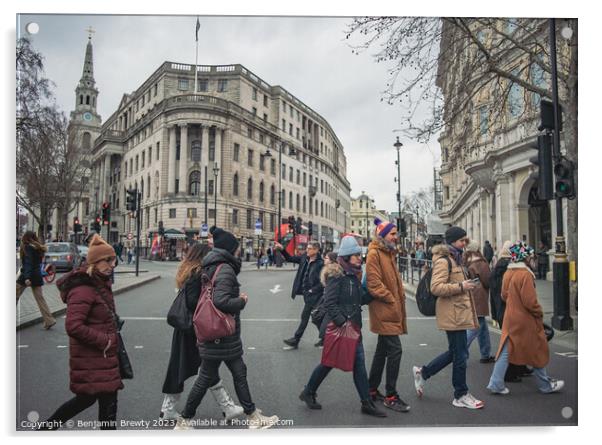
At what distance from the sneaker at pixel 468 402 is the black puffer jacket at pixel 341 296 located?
1.16 m

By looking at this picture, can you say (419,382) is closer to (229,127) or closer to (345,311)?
(345,311)

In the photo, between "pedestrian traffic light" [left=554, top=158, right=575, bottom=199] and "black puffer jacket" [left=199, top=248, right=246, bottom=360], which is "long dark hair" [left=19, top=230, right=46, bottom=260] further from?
"pedestrian traffic light" [left=554, top=158, right=575, bottom=199]

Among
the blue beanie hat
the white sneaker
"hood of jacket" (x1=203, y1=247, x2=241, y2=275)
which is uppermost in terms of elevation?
the blue beanie hat

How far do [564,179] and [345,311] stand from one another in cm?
340

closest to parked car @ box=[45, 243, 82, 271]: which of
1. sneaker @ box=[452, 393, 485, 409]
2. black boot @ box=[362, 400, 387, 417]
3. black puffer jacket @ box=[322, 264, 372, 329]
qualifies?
black puffer jacket @ box=[322, 264, 372, 329]

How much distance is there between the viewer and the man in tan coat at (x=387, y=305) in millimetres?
4141

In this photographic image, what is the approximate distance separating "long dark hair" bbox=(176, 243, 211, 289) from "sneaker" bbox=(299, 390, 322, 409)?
4.84 ft

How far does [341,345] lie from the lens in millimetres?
3986

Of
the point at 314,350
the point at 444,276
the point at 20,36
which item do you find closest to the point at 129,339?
the point at 314,350

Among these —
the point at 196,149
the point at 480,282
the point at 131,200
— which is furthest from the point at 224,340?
the point at 196,149

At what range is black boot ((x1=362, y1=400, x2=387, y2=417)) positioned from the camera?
155 inches

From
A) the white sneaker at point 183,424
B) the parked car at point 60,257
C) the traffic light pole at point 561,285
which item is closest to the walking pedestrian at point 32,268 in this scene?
the parked car at point 60,257

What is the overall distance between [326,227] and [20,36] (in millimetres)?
15651

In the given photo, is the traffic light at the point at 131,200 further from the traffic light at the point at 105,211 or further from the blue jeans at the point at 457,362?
the blue jeans at the point at 457,362
